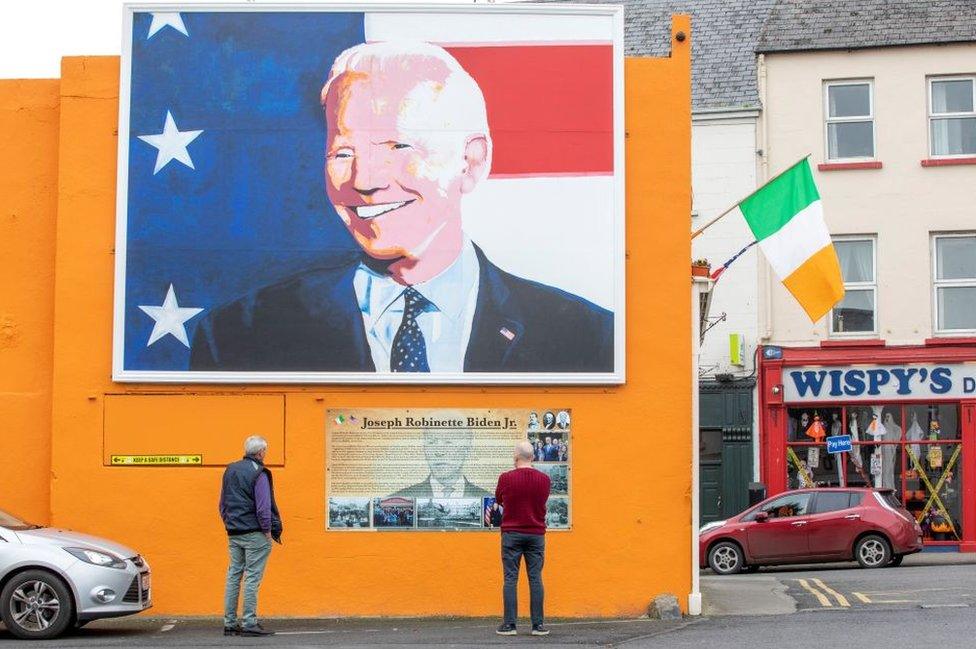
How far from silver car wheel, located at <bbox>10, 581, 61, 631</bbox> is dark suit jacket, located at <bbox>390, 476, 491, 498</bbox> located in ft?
12.3

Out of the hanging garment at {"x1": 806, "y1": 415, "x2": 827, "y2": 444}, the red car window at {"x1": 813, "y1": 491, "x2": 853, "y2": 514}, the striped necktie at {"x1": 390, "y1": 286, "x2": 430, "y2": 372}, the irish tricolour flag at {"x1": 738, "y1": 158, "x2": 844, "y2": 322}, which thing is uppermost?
the irish tricolour flag at {"x1": 738, "y1": 158, "x2": 844, "y2": 322}

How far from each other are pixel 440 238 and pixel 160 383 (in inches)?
135

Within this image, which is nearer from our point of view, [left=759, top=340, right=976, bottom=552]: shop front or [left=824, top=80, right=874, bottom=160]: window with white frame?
[left=759, top=340, right=976, bottom=552]: shop front

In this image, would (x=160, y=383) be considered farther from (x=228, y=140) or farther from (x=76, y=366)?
(x=228, y=140)

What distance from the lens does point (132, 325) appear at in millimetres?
15930

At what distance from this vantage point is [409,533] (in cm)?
1577

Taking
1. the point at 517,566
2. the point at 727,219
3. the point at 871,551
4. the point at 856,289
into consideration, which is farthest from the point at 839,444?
the point at 517,566

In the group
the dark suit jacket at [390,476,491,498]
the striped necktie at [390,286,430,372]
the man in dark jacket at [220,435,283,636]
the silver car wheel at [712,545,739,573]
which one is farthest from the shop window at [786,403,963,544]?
the man in dark jacket at [220,435,283,636]

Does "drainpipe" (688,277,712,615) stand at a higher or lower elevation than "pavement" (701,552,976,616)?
higher

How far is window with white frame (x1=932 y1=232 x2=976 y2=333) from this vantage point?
29141 mm

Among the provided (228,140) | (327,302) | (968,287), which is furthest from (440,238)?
(968,287)

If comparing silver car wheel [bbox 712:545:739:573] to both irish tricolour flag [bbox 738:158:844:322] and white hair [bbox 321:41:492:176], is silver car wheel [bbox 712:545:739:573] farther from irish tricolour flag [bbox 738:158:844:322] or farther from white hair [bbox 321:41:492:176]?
white hair [bbox 321:41:492:176]

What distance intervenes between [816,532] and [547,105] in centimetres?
1092

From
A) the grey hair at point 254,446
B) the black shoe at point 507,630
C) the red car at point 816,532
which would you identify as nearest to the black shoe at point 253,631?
the grey hair at point 254,446
